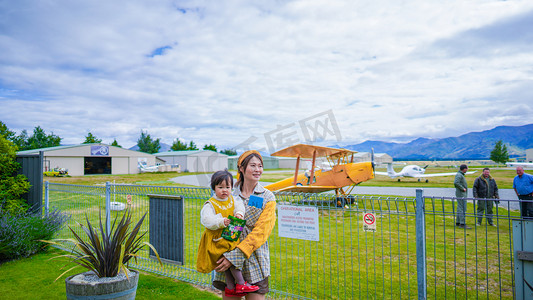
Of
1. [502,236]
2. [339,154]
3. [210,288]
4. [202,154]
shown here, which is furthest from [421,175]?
[202,154]

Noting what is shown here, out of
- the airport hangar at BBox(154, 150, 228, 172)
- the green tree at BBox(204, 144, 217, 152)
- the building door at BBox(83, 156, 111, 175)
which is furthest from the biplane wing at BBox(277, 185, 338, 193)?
the green tree at BBox(204, 144, 217, 152)

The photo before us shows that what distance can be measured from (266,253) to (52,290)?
3.88 meters

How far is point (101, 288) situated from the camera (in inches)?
124

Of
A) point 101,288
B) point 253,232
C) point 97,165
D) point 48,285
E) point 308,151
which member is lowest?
point 48,285

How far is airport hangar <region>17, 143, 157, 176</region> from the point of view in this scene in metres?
37.3

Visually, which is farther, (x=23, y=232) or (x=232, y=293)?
(x=23, y=232)

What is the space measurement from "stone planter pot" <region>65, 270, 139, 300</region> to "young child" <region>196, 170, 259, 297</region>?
1444 mm

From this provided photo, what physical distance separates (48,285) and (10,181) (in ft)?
11.9

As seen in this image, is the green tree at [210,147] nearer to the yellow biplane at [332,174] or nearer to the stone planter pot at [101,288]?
the yellow biplane at [332,174]

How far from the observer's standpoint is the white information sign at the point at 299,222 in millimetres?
3580

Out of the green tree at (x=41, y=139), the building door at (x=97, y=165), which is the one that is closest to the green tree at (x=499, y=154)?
the building door at (x=97, y=165)

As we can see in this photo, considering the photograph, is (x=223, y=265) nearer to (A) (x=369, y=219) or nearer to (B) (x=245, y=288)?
(B) (x=245, y=288)

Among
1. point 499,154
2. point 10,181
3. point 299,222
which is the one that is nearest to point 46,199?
point 10,181

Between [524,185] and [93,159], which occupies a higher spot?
[93,159]
